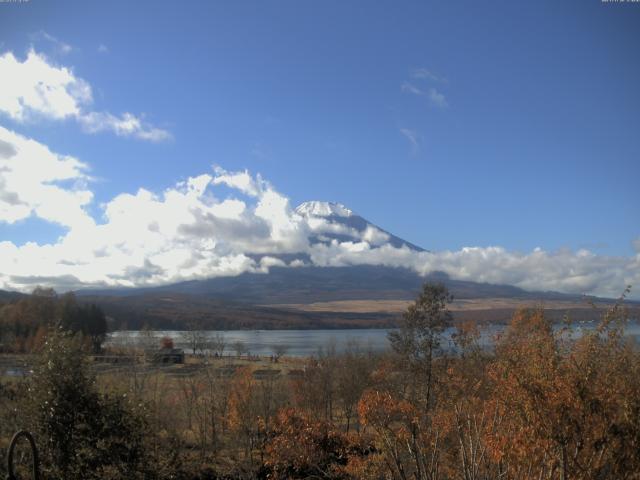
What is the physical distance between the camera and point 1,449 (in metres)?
17.5

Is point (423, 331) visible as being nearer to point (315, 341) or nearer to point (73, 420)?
point (73, 420)

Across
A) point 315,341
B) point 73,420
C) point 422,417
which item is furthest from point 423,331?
point 315,341

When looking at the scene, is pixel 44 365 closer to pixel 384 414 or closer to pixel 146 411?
pixel 146 411

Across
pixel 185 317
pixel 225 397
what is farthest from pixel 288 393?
pixel 185 317

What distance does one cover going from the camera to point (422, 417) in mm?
20516

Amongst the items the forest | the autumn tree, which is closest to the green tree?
the forest

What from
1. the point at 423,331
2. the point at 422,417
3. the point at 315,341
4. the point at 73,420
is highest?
the point at 423,331

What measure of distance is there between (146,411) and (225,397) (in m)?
15.7

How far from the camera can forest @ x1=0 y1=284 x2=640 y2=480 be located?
10078 millimetres

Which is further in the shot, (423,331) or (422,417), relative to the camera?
(423,331)

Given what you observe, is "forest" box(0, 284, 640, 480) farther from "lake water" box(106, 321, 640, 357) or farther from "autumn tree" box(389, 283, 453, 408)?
"lake water" box(106, 321, 640, 357)

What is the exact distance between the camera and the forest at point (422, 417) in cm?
1008

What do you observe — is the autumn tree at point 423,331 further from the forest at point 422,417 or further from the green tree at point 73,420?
the green tree at point 73,420

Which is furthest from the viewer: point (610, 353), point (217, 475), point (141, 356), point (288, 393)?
point (141, 356)
